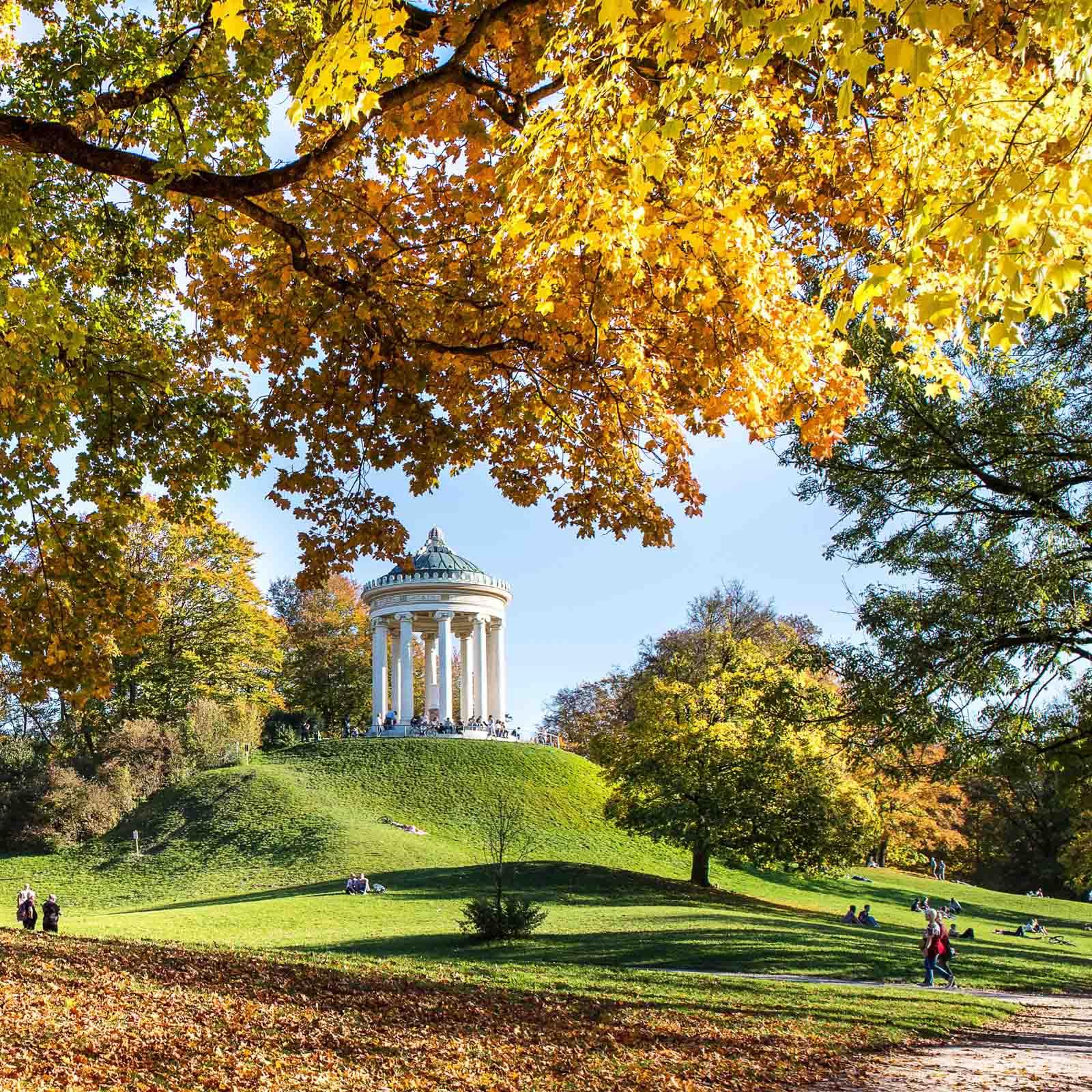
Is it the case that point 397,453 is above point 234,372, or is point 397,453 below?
below

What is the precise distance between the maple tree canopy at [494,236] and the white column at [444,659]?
38.7 metres

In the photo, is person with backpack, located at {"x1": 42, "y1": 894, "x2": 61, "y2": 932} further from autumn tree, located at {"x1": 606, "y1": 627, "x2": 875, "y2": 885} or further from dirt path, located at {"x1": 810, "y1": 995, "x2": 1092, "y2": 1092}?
dirt path, located at {"x1": 810, "y1": 995, "x2": 1092, "y2": 1092}

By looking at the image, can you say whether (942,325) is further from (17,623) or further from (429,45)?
(17,623)

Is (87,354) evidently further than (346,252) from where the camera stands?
Yes

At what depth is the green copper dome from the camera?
51844 mm

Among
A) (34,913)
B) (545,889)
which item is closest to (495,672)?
(545,889)

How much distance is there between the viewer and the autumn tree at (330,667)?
6031 cm

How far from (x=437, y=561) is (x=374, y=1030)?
4478 centimetres

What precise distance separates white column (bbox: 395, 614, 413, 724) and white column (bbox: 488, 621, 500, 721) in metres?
4.12

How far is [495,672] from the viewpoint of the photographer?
54375 mm

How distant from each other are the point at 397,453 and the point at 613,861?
27.1 m

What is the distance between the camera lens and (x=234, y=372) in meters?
12.6

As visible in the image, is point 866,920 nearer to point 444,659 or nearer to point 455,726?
point 455,726

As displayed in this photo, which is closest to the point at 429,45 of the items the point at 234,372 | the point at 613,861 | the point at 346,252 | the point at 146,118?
the point at 346,252
